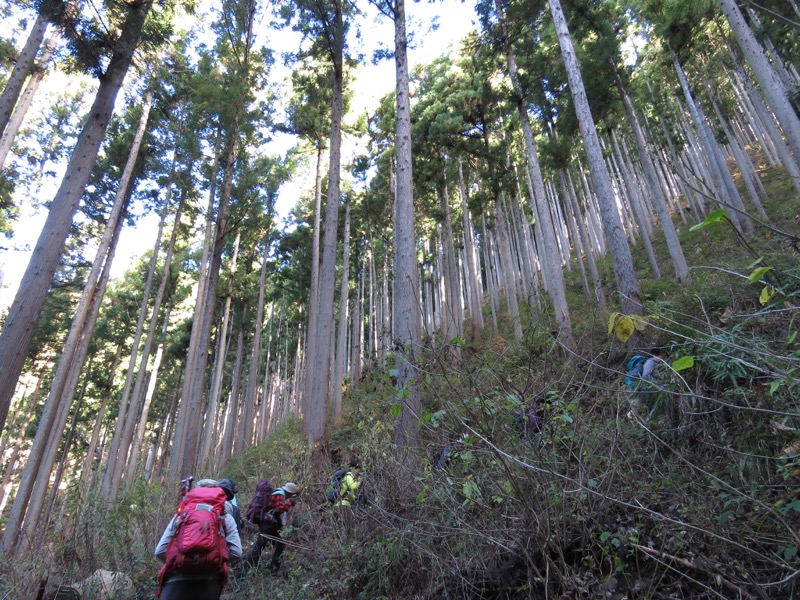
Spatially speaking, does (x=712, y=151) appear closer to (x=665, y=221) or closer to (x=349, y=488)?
(x=665, y=221)

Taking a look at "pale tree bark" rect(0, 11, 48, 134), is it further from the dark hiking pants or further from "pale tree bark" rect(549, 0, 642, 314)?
"pale tree bark" rect(549, 0, 642, 314)

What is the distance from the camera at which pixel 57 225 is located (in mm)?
5406

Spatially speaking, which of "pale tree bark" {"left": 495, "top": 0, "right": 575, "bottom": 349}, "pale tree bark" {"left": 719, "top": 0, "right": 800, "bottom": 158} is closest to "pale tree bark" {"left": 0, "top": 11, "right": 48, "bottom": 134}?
"pale tree bark" {"left": 495, "top": 0, "right": 575, "bottom": 349}

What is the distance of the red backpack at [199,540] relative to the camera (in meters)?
2.87

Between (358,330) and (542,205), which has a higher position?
(542,205)

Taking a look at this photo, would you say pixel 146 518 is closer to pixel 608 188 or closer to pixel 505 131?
pixel 608 188

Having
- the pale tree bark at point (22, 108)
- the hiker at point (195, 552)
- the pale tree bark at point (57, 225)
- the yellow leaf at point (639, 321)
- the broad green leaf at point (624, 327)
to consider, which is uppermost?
the pale tree bark at point (22, 108)

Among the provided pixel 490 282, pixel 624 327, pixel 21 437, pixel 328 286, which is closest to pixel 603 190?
pixel 328 286

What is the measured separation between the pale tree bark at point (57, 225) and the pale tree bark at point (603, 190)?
8.04 metres

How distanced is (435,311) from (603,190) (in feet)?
46.9

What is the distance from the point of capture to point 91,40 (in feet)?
19.8

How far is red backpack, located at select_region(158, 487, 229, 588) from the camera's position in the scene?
9.42 feet

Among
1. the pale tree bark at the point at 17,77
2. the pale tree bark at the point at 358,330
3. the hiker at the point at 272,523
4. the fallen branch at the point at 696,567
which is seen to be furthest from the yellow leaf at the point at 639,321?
the pale tree bark at the point at 358,330

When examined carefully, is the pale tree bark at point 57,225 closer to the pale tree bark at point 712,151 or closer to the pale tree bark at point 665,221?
the pale tree bark at point 665,221
